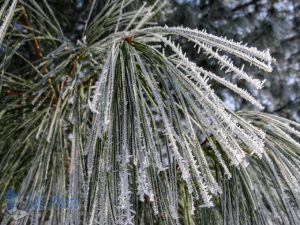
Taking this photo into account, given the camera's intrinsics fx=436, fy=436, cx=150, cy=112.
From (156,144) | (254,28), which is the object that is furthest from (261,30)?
(156,144)

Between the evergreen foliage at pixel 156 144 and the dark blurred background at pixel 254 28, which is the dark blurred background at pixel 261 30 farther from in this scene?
the evergreen foliage at pixel 156 144

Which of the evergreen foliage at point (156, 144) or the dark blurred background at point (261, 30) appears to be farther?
the dark blurred background at point (261, 30)

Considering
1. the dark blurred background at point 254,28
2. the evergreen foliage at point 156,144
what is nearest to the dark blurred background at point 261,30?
the dark blurred background at point 254,28

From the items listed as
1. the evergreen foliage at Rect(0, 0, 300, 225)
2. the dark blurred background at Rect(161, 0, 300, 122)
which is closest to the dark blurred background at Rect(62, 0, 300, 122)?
the dark blurred background at Rect(161, 0, 300, 122)

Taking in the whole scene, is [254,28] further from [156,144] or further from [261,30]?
[156,144]

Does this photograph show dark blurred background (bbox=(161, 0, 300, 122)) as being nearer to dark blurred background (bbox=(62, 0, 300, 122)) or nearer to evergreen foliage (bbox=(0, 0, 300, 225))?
dark blurred background (bbox=(62, 0, 300, 122))

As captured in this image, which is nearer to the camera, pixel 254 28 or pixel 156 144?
pixel 156 144

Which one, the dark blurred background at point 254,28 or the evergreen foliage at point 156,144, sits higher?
the dark blurred background at point 254,28

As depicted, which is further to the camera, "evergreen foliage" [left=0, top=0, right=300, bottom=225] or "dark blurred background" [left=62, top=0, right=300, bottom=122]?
"dark blurred background" [left=62, top=0, right=300, bottom=122]

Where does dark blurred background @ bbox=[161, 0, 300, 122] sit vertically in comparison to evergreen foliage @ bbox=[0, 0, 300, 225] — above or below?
above

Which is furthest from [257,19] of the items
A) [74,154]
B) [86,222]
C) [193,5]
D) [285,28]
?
[86,222]

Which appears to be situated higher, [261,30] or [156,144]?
[261,30]

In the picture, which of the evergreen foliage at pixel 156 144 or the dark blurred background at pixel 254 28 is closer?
the evergreen foliage at pixel 156 144
